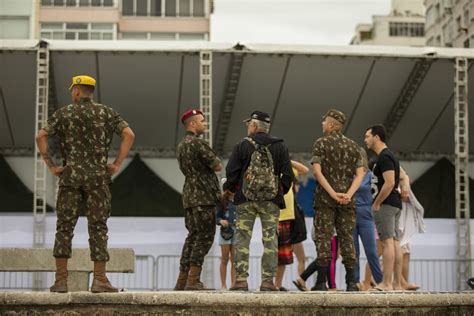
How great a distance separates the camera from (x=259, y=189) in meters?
7.91

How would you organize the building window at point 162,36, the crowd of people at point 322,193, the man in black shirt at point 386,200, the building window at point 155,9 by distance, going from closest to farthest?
the crowd of people at point 322,193
the man in black shirt at point 386,200
the building window at point 162,36
the building window at point 155,9

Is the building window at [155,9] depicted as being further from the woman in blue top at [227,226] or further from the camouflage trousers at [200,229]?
the camouflage trousers at [200,229]

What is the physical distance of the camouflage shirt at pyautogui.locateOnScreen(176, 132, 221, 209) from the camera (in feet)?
27.3

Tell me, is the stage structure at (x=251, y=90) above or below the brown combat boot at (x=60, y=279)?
above

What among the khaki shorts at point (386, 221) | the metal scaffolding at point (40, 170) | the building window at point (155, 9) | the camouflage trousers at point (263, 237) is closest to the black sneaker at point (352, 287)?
the khaki shorts at point (386, 221)

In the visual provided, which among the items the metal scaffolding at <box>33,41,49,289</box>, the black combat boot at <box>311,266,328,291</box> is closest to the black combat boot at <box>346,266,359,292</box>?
the black combat boot at <box>311,266,328,291</box>

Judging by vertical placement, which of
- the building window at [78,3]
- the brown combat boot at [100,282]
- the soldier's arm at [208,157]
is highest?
the building window at [78,3]

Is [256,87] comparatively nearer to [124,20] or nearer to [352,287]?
[352,287]

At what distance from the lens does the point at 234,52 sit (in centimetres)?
1675

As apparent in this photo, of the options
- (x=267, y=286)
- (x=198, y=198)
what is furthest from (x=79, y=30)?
(x=267, y=286)

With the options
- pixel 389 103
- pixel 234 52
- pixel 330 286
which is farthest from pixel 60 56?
pixel 330 286

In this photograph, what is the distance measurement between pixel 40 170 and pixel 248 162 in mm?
8942

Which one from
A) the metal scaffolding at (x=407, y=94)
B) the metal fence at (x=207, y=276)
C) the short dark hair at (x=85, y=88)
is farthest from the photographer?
the metal scaffolding at (x=407, y=94)

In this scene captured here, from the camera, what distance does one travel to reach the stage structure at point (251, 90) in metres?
16.7
